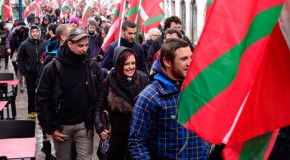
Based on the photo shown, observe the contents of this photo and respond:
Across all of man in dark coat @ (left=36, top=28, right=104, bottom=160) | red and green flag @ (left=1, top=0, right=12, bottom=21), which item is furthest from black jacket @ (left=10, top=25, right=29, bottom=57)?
man in dark coat @ (left=36, top=28, right=104, bottom=160)

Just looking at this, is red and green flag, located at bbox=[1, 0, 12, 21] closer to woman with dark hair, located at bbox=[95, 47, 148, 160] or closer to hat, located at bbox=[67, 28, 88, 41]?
hat, located at bbox=[67, 28, 88, 41]

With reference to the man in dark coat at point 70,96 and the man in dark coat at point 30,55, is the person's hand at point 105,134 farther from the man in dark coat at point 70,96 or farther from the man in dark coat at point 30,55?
the man in dark coat at point 30,55

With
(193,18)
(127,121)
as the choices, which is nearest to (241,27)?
(127,121)

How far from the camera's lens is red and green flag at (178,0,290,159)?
Result: 2.11 m

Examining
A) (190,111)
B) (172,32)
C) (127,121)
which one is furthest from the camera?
(172,32)

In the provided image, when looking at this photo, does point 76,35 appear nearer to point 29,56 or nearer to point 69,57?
point 69,57

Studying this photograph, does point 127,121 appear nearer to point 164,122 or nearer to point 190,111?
point 164,122

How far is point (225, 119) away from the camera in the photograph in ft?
7.18

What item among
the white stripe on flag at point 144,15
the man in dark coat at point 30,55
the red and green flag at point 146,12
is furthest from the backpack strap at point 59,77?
the man in dark coat at point 30,55

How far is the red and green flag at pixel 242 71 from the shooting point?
2.11 metres

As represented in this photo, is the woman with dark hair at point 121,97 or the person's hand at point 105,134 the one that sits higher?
the woman with dark hair at point 121,97

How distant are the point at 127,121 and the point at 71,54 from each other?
87cm

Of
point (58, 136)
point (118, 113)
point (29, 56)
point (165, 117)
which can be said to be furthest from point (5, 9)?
point (165, 117)

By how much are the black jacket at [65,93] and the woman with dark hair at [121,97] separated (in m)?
0.31
